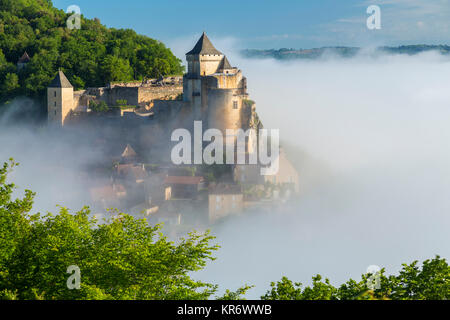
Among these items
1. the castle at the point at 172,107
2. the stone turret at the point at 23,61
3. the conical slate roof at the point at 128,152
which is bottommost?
the conical slate roof at the point at 128,152

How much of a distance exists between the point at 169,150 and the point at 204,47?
25.7 feet

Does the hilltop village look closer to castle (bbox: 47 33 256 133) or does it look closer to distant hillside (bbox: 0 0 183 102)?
castle (bbox: 47 33 256 133)

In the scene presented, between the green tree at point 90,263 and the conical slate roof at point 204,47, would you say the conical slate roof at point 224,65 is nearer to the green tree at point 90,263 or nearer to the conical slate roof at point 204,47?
the conical slate roof at point 204,47

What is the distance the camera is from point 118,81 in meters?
56.1

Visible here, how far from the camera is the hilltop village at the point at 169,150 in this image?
4147 centimetres

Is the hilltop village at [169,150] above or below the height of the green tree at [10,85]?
below

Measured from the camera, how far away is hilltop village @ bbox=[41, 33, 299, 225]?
41.5 m

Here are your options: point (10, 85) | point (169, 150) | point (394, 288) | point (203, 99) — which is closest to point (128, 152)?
point (169, 150)

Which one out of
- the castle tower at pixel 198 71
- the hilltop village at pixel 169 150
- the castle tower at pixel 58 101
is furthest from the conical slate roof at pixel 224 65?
the castle tower at pixel 58 101

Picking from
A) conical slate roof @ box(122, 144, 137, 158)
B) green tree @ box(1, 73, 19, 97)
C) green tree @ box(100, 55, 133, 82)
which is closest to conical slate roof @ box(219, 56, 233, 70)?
conical slate roof @ box(122, 144, 137, 158)

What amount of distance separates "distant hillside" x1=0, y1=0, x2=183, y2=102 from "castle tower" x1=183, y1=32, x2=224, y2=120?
634 inches

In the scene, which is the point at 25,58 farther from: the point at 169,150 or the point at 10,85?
the point at 169,150

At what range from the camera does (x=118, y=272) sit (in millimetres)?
14852

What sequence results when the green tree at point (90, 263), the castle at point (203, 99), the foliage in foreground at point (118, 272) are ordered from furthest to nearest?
the castle at point (203, 99) → the green tree at point (90, 263) → the foliage in foreground at point (118, 272)
